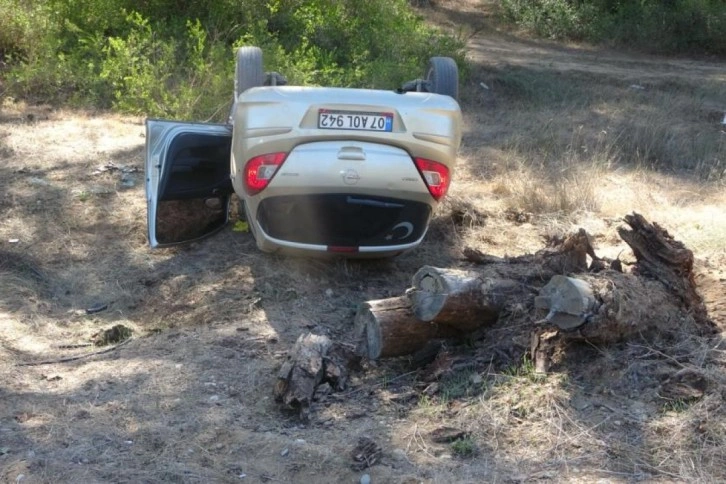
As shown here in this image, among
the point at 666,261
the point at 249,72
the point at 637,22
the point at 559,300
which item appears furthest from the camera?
the point at 637,22

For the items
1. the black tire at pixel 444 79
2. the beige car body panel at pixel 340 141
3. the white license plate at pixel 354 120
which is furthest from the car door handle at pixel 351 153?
the black tire at pixel 444 79

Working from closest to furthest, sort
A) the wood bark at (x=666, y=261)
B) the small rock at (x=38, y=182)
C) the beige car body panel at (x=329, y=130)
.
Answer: the wood bark at (x=666, y=261), the beige car body panel at (x=329, y=130), the small rock at (x=38, y=182)

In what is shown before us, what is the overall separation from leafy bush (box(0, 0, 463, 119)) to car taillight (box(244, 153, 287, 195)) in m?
4.27

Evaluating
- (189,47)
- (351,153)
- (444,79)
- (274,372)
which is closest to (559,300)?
(274,372)

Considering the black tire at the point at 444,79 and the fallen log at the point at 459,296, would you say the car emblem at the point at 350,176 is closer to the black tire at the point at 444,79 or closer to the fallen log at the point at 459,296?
the fallen log at the point at 459,296

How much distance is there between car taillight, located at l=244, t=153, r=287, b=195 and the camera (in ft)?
18.9

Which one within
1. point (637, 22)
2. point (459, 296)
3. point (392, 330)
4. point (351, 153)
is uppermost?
point (351, 153)

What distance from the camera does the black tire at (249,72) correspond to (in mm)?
6812

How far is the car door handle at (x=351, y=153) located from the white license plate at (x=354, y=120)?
13cm

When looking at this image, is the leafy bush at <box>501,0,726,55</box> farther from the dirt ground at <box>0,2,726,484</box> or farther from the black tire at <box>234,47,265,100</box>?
the black tire at <box>234,47,265,100</box>

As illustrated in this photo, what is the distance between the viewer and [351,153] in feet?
18.9

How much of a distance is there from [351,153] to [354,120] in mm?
204

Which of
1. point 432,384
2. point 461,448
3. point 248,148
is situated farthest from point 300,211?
point 461,448

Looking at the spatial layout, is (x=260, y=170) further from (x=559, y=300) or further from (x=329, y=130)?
(x=559, y=300)
